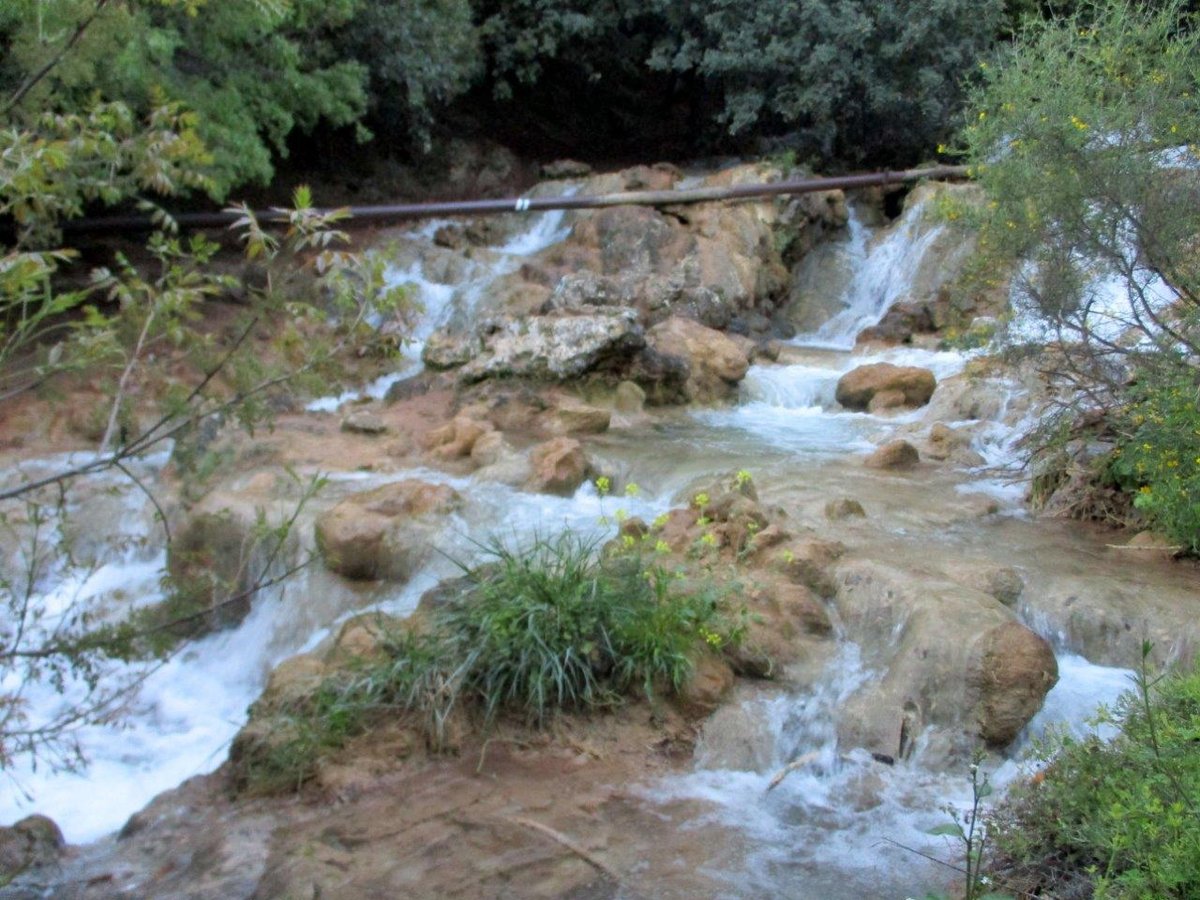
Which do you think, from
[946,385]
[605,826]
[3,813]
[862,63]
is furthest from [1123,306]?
[862,63]

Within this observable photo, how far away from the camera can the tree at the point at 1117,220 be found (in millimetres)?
6738

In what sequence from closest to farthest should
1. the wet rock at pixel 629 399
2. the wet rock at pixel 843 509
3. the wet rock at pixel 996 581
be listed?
the wet rock at pixel 996 581, the wet rock at pixel 843 509, the wet rock at pixel 629 399

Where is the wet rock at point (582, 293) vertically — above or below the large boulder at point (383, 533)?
above

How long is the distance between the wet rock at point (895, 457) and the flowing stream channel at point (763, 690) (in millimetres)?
174

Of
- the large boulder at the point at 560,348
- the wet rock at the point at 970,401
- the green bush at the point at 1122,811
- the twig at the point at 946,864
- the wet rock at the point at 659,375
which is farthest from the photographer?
the wet rock at the point at 659,375

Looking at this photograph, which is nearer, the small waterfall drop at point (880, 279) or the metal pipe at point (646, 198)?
the small waterfall drop at point (880, 279)

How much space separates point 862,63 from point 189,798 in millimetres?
14325

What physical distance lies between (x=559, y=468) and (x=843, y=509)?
2.13 m

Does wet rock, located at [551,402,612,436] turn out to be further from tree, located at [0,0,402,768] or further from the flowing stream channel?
tree, located at [0,0,402,768]

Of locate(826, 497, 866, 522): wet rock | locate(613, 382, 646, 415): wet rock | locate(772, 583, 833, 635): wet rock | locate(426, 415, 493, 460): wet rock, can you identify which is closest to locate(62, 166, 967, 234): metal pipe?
locate(613, 382, 646, 415): wet rock

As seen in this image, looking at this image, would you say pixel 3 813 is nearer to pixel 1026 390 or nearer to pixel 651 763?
pixel 651 763

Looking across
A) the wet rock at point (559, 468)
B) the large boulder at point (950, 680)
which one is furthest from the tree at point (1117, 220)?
the wet rock at point (559, 468)

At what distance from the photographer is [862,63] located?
648 inches

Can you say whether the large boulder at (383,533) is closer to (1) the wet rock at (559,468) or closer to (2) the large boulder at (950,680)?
(1) the wet rock at (559,468)
